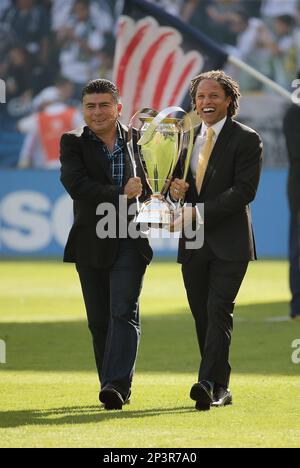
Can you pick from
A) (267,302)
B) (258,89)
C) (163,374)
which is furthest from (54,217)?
(163,374)

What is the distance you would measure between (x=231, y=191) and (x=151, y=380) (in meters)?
1.84

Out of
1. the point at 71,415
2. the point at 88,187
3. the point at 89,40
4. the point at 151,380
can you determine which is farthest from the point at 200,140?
the point at 89,40

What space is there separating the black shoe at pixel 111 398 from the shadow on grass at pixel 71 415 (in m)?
0.04

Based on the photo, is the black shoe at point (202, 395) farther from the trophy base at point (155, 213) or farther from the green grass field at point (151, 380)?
the trophy base at point (155, 213)

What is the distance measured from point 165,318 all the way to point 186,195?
196 inches

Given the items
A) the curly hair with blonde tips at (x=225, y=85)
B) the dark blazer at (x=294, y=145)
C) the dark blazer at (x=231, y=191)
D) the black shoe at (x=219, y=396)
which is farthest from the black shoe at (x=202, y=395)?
the dark blazer at (x=294, y=145)

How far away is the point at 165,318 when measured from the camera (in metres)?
11.9

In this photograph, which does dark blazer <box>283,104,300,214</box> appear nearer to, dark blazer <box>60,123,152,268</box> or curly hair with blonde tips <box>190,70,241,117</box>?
curly hair with blonde tips <box>190,70,241,117</box>

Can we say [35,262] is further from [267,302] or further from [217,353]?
[217,353]

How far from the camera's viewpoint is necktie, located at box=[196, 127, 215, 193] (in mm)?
6973

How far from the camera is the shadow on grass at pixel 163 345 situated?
8.77 m

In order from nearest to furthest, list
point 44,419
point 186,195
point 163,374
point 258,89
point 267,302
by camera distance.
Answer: point 44,419 → point 186,195 → point 163,374 → point 267,302 → point 258,89

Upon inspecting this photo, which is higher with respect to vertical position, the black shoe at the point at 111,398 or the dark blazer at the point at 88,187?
the dark blazer at the point at 88,187

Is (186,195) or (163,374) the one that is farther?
(163,374)
